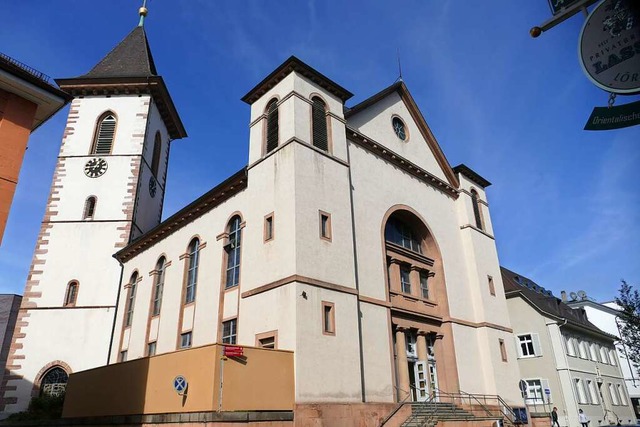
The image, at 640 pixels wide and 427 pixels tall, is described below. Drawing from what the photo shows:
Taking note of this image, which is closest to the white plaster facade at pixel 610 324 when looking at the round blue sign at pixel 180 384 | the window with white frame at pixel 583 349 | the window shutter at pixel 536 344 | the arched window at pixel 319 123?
the window with white frame at pixel 583 349

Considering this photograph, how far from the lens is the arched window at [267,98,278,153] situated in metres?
17.8

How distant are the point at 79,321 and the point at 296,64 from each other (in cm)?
1800

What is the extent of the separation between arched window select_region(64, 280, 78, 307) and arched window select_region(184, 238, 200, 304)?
925 centimetres

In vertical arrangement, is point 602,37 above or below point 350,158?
below

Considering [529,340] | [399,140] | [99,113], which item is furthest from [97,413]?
[529,340]

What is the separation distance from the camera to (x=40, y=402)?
75.4 feet

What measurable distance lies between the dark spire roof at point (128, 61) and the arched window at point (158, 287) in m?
14.2

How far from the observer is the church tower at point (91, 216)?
24953mm

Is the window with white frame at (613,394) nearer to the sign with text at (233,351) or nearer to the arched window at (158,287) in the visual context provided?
the arched window at (158,287)

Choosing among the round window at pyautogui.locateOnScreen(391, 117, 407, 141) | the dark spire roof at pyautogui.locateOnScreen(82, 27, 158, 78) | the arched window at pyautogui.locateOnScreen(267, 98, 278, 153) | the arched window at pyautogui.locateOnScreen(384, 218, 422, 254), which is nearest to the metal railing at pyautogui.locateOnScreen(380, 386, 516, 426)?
the arched window at pyautogui.locateOnScreen(384, 218, 422, 254)

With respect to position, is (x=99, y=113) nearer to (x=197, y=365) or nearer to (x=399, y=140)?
(x=399, y=140)

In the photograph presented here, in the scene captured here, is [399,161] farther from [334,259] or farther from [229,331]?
[229,331]

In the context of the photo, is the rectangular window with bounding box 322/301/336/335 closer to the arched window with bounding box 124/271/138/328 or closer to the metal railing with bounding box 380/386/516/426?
the metal railing with bounding box 380/386/516/426

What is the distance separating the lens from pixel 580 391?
30516mm
